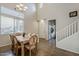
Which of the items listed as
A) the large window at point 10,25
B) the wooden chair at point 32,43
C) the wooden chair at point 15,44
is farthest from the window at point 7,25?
the wooden chair at point 32,43

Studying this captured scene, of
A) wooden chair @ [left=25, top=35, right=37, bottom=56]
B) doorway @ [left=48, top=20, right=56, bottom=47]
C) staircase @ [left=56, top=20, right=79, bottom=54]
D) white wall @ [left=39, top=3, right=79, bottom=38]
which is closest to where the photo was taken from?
white wall @ [left=39, top=3, right=79, bottom=38]

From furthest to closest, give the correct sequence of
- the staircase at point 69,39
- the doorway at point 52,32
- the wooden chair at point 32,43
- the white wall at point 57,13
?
the staircase at point 69,39, the doorway at point 52,32, the wooden chair at point 32,43, the white wall at point 57,13

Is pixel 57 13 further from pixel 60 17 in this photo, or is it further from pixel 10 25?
pixel 10 25

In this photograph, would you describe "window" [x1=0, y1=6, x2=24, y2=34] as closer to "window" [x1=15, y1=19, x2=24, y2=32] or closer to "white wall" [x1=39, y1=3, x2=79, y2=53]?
"window" [x1=15, y1=19, x2=24, y2=32]

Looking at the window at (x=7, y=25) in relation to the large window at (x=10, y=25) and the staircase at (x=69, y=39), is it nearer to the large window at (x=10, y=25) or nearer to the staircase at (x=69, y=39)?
the large window at (x=10, y=25)

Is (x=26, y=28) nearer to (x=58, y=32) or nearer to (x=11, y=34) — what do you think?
(x=11, y=34)

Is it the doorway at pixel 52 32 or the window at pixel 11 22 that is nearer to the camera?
the window at pixel 11 22

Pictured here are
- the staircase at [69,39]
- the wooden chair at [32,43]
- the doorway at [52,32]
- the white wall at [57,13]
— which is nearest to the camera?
the white wall at [57,13]

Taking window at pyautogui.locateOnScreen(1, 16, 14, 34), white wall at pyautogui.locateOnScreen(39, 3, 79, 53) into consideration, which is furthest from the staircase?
window at pyautogui.locateOnScreen(1, 16, 14, 34)

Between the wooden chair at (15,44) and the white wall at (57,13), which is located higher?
the white wall at (57,13)

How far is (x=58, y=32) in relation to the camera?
2486mm

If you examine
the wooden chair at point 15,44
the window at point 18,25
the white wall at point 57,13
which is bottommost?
the wooden chair at point 15,44

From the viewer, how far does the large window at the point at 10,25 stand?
7.21ft

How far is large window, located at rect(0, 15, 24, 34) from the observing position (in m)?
2.20
